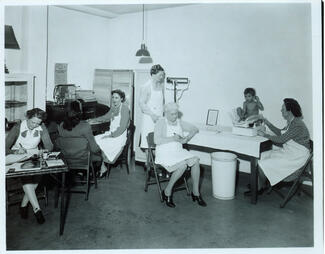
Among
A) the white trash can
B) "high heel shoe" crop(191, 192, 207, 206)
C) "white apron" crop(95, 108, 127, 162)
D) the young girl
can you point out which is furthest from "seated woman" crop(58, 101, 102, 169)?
the young girl

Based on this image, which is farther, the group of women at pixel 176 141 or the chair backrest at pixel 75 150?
the chair backrest at pixel 75 150

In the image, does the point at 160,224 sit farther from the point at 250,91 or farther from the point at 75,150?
the point at 250,91

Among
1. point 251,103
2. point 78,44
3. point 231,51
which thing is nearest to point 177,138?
point 251,103

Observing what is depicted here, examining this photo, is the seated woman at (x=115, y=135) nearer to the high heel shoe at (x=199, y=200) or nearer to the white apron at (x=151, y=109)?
the white apron at (x=151, y=109)

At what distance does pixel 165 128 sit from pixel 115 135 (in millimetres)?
1115

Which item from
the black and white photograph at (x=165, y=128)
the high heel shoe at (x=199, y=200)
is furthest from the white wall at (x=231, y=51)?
the high heel shoe at (x=199, y=200)

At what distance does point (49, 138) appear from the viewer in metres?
3.97

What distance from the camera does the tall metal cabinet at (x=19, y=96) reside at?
4.72 meters

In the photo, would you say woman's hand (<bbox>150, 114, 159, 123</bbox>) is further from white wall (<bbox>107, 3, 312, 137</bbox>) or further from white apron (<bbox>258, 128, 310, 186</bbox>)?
white apron (<bbox>258, 128, 310, 186</bbox>)

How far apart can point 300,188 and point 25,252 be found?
354cm

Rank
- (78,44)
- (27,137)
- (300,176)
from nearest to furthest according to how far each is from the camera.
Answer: (27,137), (300,176), (78,44)

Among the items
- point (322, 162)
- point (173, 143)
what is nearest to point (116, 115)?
point (173, 143)

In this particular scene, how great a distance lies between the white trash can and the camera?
4.35m

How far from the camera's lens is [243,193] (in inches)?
185
